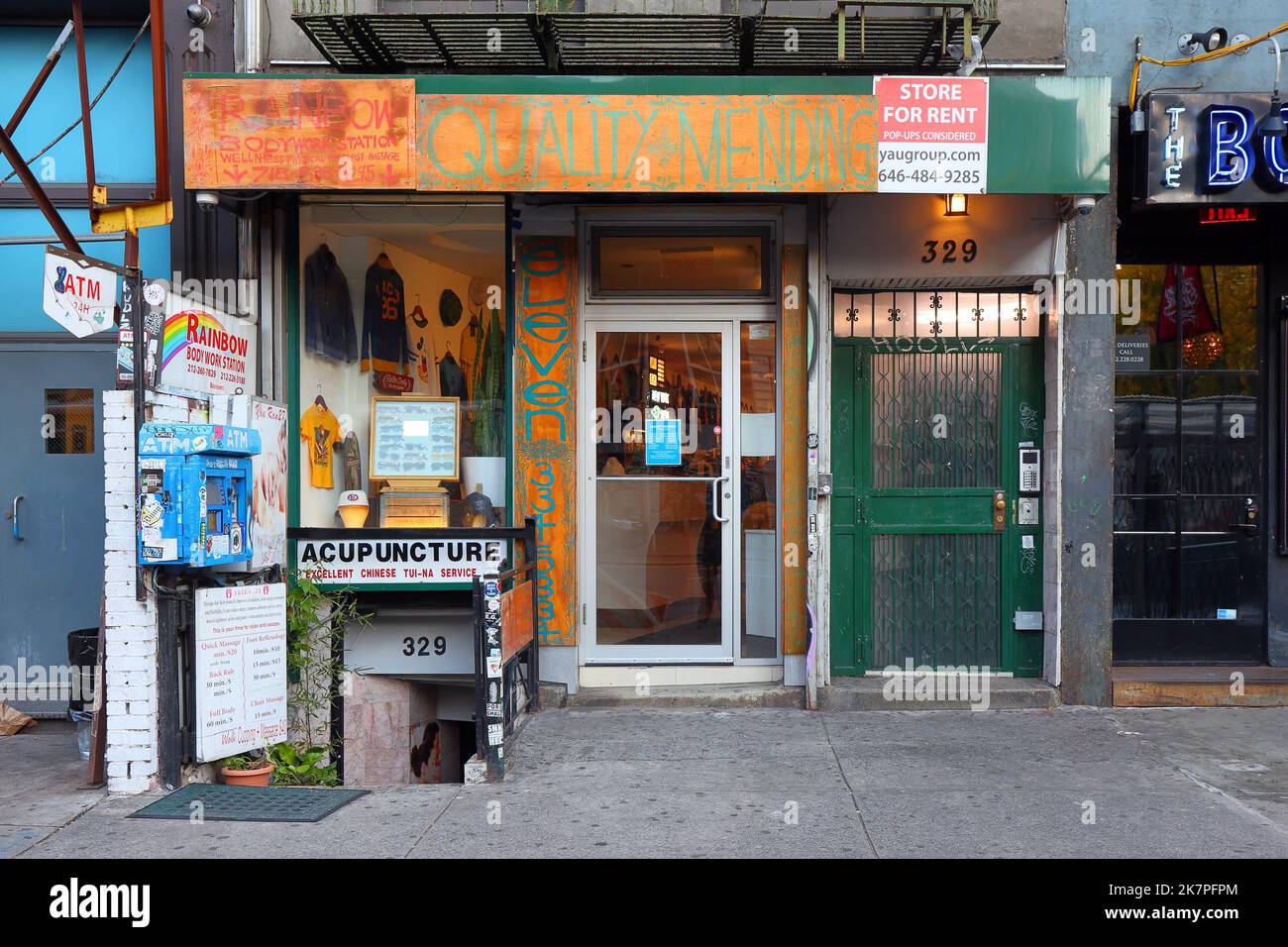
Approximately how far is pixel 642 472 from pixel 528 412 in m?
0.95

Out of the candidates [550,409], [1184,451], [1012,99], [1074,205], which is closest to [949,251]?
[1074,205]

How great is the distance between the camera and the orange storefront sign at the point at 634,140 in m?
6.71

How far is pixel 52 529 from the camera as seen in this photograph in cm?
782

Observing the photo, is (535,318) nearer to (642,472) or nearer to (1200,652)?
(642,472)

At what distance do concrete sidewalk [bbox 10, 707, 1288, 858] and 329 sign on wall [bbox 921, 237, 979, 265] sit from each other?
3233 millimetres

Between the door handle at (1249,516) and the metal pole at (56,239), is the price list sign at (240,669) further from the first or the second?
the door handle at (1249,516)

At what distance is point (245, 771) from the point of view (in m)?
6.46

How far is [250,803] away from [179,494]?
5.64ft

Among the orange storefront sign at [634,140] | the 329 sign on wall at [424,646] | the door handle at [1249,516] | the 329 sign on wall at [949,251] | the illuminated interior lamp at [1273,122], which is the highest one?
the illuminated interior lamp at [1273,122]

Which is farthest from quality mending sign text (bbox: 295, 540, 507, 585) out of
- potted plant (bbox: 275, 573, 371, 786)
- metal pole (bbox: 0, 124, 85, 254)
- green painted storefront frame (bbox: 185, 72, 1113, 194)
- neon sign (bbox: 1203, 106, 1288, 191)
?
neon sign (bbox: 1203, 106, 1288, 191)

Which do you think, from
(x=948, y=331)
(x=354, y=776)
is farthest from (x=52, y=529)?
(x=948, y=331)

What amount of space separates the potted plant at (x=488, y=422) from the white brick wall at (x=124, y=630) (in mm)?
2597

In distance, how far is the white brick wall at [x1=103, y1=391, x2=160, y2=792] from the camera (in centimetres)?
597

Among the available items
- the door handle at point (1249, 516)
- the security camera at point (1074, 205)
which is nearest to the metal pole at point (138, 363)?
the security camera at point (1074, 205)
